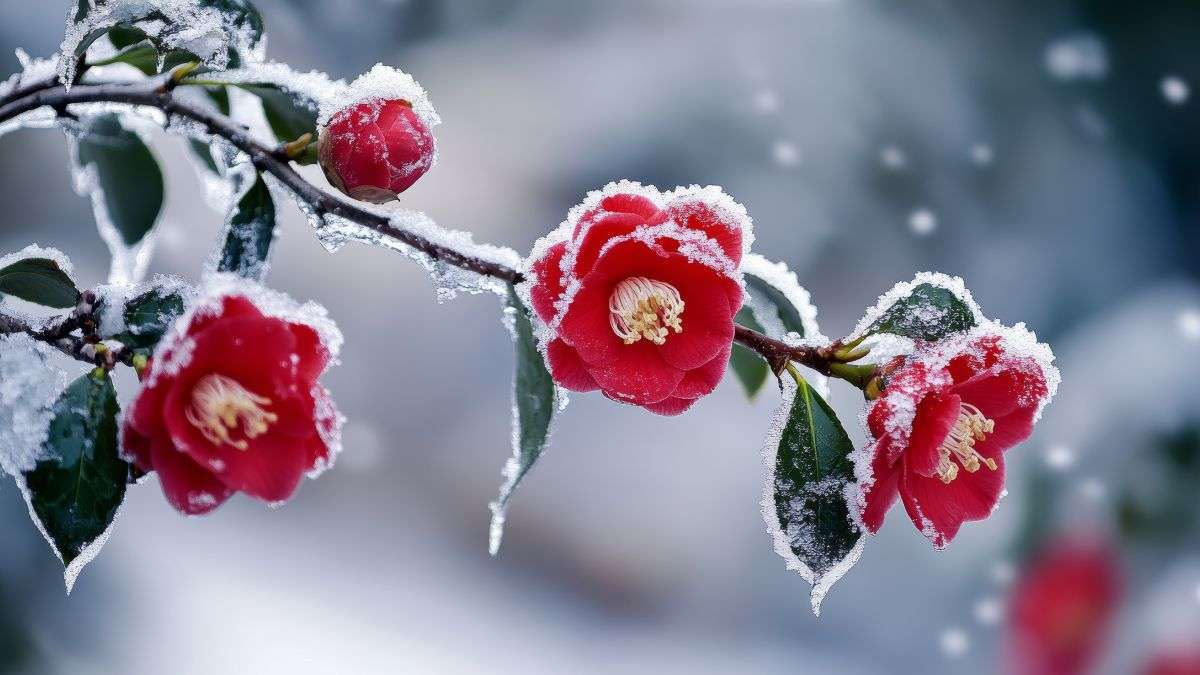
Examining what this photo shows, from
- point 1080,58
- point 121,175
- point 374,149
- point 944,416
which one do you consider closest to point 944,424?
point 944,416

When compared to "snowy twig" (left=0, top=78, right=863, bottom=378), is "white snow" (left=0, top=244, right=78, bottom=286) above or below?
below

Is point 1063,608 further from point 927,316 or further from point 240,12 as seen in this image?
point 240,12

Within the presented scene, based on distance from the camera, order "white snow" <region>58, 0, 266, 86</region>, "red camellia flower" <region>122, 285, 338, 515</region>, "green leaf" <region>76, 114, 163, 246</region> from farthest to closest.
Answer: "green leaf" <region>76, 114, 163, 246</region>, "white snow" <region>58, 0, 266, 86</region>, "red camellia flower" <region>122, 285, 338, 515</region>

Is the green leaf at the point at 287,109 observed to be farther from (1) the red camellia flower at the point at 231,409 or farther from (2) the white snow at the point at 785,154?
(2) the white snow at the point at 785,154

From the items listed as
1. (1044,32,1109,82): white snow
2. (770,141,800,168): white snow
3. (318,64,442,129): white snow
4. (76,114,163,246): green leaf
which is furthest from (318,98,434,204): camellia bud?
(1044,32,1109,82): white snow

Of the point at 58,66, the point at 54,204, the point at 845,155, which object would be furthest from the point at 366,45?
the point at 58,66

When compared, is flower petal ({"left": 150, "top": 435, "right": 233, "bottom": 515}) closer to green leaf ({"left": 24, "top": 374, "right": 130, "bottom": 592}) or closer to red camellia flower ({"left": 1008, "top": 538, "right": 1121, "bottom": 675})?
green leaf ({"left": 24, "top": 374, "right": 130, "bottom": 592})

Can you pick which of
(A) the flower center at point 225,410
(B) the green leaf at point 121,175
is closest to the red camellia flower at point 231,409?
(A) the flower center at point 225,410
